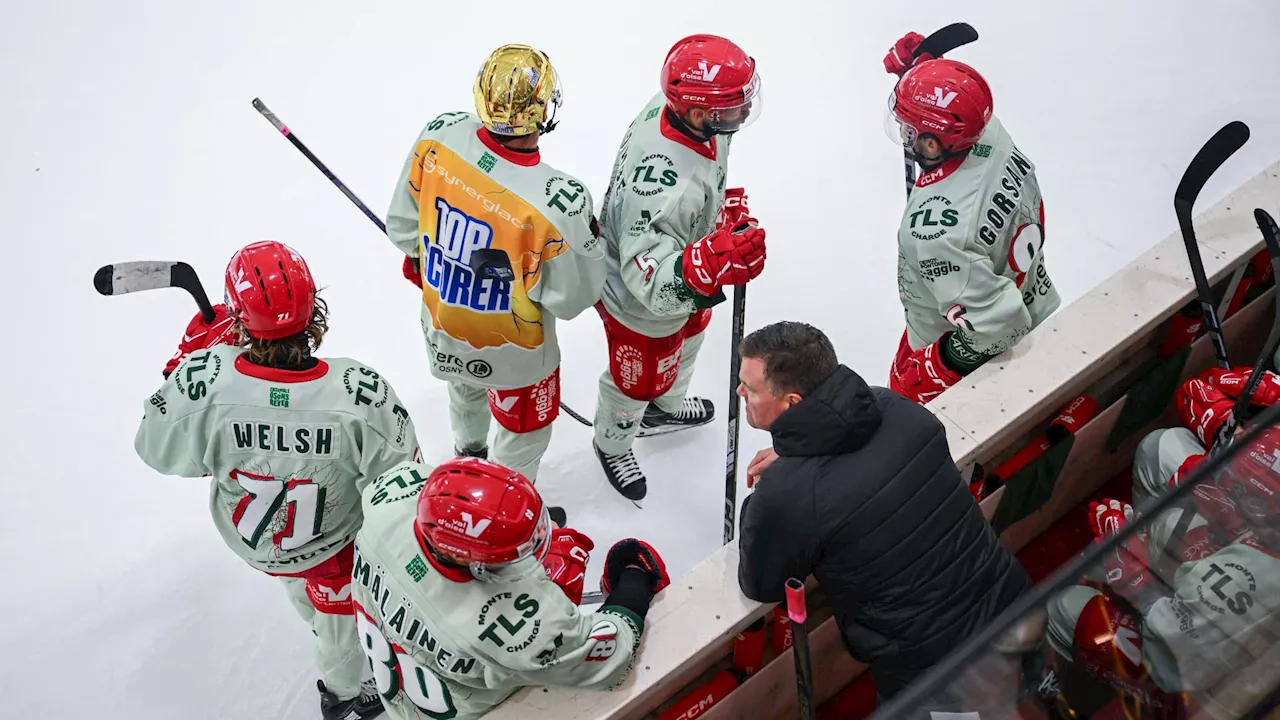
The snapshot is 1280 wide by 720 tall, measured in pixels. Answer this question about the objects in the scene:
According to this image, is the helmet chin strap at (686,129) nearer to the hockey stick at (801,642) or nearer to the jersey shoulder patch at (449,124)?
the jersey shoulder patch at (449,124)

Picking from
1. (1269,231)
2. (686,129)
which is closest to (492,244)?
(686,129)

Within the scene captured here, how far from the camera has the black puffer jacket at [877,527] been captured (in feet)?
5.43

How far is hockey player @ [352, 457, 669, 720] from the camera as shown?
1570mm

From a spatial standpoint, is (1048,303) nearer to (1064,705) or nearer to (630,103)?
(1064,705)

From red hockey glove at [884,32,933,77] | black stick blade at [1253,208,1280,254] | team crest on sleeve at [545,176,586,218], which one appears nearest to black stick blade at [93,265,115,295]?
team crest on sleeve at [545,176,586,218]

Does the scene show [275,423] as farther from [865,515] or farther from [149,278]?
[865,515]

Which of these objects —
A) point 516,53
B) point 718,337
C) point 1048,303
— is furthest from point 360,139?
point 1048,303

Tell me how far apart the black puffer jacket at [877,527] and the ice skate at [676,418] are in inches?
53.0

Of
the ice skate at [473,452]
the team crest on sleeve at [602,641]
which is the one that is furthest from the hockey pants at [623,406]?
the team crest on sleeve at [602,641]

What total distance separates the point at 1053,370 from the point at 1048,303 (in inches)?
13.5

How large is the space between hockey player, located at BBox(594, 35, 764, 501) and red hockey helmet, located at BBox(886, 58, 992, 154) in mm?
340

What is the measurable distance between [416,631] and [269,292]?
0.68 m

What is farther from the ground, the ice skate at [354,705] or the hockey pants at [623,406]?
the hockey pants at [623,406]

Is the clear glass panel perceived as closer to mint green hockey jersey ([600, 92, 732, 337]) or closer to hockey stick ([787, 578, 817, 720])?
hockey stick ([787, 578, 817, 720])
